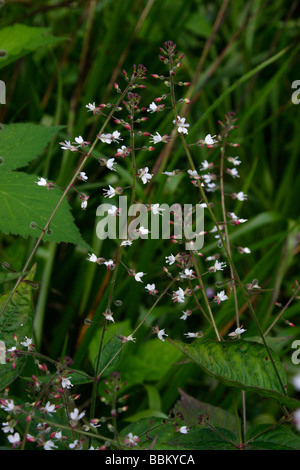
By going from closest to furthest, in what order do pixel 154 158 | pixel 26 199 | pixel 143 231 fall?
1. pixel 143 231
2. pixel 26 199
3. pixel 154 158

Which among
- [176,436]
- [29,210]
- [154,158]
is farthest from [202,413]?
[154,158]

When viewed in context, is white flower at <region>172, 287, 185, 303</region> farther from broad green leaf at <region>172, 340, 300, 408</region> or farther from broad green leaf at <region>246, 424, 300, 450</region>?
broad green leaf at <region>246, 424, 300, 450</region>

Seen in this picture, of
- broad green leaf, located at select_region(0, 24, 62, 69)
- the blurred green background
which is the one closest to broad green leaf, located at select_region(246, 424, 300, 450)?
the blurred green background

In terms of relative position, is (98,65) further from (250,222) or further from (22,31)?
(250,222)

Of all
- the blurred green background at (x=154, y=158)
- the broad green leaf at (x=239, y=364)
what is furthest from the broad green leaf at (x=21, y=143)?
the broad green leaf at (x=239, y=364)

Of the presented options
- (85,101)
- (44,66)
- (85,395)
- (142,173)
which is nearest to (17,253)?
(85,395)

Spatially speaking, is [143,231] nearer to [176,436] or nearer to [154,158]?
[176,436]

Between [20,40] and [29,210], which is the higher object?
[20,40]
